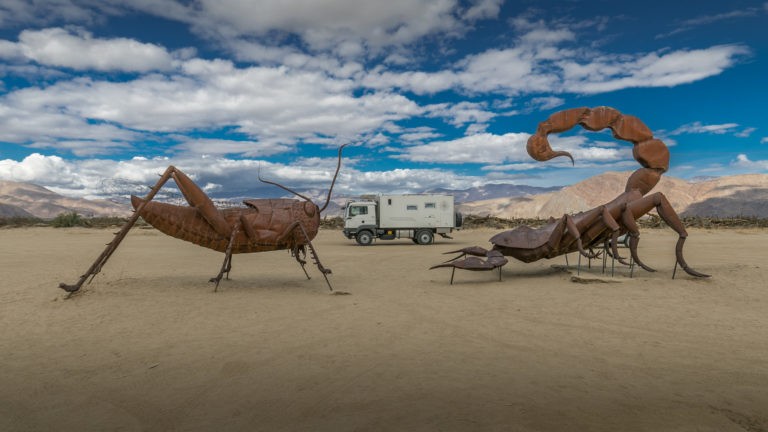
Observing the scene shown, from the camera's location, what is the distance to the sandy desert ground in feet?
11.2

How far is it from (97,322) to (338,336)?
11.4 feet

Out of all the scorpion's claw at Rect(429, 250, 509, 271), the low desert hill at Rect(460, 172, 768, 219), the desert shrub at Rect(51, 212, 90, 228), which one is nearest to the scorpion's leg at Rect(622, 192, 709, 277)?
the scorpion's claw at Rect(429, 250, 509, 271)

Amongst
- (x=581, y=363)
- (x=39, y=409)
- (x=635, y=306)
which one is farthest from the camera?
(x=635, y=306)

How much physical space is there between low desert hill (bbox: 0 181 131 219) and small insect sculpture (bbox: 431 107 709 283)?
11910 cm

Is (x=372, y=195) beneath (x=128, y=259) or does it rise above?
above

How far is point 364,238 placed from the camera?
25219mm

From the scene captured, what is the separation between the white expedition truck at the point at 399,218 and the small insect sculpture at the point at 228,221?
1565cm

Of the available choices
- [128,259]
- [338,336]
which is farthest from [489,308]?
[128,259]

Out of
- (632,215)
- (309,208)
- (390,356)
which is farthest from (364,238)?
(390,356)

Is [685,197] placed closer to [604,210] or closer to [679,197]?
[679,197]

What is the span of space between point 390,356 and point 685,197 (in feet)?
270

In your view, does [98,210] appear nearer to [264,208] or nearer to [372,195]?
[372,195]

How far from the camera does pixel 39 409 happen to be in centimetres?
361

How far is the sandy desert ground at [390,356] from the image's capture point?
3424mm
